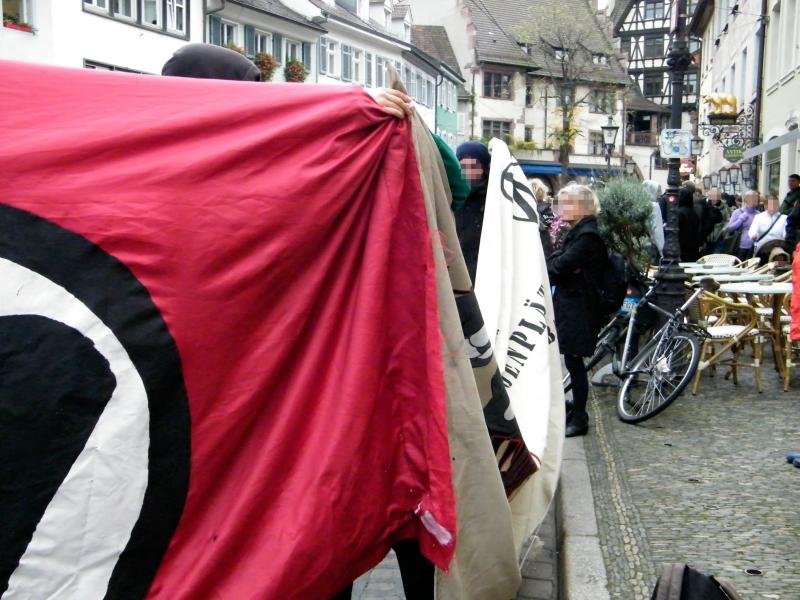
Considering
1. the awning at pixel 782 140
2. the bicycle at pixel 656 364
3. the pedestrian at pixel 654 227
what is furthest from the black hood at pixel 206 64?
the awning at pixel 782 140

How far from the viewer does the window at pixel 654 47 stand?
7388 centimetres

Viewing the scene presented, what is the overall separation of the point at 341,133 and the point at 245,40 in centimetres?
3055

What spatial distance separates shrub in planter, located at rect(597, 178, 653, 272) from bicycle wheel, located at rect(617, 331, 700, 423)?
3057 mm

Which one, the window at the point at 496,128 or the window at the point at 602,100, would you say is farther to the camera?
the window at the point at 496,128

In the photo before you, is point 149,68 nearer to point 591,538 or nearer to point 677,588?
point 591,538

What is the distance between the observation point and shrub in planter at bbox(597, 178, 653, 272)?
10.3 metres

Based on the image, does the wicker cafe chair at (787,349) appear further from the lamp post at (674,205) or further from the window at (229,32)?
the window at (229,32)

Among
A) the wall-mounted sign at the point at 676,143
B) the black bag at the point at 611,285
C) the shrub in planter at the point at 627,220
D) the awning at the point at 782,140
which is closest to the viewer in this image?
the black bag at the point at 611,285

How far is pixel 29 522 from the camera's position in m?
2.26

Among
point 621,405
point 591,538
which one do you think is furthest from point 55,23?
point 591,538

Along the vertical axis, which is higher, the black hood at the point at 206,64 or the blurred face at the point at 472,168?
the black hood at the point at 206,64

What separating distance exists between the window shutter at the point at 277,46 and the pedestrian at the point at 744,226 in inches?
862

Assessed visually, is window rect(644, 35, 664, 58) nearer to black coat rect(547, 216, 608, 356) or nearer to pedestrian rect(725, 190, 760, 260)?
pedestrian rect(725, 190, 760, 260)

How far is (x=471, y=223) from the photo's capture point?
19.2 feet
